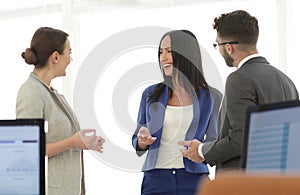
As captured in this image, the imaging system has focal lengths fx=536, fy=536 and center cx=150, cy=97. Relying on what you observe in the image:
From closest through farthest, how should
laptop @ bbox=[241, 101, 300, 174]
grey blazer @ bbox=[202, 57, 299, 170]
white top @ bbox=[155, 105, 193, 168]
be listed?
laptop @ bbox=[241, 101, 300, 174], grey blazer @ bbox=[202, 57, 299, 170], white top @ bbox=[155, 105, 193, 168]

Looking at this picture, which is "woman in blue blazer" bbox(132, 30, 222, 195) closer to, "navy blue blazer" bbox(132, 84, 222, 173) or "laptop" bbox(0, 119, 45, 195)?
"navy blue blazer" bbox(132, 84, 222, 173)

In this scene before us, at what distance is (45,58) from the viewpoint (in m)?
2.48

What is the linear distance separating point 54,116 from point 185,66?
64 cm

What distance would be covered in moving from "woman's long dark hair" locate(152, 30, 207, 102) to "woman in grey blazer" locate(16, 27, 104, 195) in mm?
399

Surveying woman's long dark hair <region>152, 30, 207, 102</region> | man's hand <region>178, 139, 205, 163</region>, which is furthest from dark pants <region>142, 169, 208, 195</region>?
woman's long dark hair <region>152, 30, 207, 102</region>

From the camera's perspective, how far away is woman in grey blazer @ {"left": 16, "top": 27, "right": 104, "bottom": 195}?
2.30m

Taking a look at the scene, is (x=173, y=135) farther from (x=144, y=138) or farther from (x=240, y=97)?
(x=240, y=97)

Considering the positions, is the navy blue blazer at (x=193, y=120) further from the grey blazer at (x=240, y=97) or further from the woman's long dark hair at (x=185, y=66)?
the grey blazer at (x=240, y=97)

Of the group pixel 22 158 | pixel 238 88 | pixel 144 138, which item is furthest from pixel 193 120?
pixel 22 158

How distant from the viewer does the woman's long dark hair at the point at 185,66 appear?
2.46 meters

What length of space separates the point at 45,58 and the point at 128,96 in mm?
429

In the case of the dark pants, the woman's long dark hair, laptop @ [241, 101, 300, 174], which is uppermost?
the woman's long dark hair

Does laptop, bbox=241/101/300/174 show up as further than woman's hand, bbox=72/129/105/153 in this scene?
No

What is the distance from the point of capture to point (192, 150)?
2242mm
